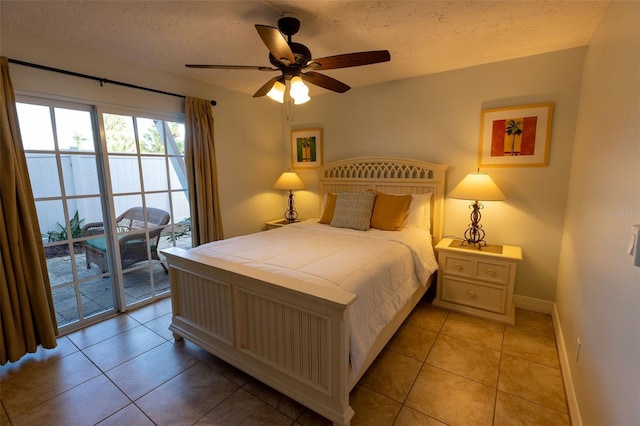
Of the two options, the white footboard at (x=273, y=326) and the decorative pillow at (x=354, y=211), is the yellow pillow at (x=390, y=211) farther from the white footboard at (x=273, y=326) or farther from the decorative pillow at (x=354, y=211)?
the white footboard at (x=273, y=326)

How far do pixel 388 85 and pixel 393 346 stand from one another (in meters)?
2.79

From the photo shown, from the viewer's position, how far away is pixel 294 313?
1.61 meters

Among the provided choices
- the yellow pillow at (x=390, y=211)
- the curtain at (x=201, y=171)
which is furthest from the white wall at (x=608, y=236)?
the curtain at (x=201, y=171)

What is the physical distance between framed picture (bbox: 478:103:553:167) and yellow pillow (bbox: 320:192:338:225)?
63.0 inches

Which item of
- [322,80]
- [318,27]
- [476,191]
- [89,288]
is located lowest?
[89,288]

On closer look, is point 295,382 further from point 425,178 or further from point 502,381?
point 425,178

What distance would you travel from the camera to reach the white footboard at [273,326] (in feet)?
4.89

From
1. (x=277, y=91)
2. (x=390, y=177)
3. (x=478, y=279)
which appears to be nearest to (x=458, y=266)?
(x=478, y=279)

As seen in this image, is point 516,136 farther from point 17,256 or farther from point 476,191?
point 17,256

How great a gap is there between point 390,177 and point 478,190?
3.46 feet

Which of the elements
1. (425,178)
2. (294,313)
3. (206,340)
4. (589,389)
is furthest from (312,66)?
(589,389)

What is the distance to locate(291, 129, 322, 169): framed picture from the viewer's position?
401cm

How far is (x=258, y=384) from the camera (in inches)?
74.9

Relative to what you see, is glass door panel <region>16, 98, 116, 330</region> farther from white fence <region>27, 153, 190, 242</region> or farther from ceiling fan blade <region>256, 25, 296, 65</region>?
ceiling fan blade <region>256, 25, 296, 65</region>
